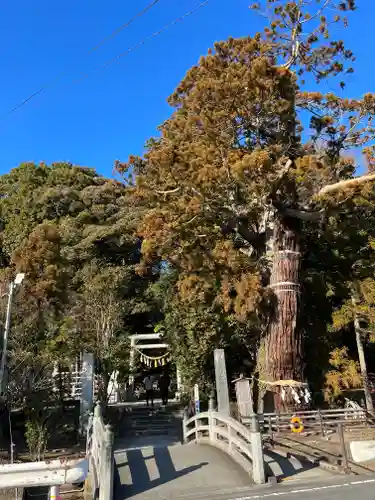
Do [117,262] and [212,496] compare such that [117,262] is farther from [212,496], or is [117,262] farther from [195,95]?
[212,496]

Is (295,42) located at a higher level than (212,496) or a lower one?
higher

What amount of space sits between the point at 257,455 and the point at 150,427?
33.8 ft

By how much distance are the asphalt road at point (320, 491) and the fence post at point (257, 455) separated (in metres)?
0.25

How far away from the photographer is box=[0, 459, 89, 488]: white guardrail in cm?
427

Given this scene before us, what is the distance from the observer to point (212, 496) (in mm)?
6219

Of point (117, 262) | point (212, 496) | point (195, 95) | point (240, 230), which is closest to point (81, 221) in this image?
point (117, 262)

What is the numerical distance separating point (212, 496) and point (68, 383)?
11730mm

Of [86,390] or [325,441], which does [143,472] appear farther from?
[86,390]

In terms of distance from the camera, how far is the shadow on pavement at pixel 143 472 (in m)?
6.45

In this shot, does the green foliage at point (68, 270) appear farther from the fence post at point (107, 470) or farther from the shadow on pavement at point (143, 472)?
the fence post at point (107, 470)

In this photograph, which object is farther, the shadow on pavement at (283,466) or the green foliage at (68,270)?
the green foliage at (68,270)

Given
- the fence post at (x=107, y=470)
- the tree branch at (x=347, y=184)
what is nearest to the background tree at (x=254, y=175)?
the tree branch at (x=347, y=184)

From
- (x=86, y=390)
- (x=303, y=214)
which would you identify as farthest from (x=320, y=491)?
(x=86, y=390)

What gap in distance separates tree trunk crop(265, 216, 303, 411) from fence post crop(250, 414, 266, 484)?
19.9 feet
